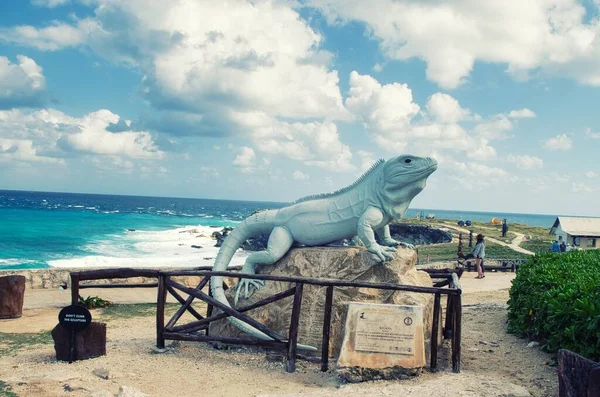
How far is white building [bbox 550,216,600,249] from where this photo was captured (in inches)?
1037

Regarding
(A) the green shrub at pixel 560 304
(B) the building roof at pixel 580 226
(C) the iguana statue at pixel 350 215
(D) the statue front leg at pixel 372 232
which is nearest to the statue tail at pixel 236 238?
(C) the iguana statue at pixel 350 215

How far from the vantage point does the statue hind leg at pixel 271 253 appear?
7773 mm

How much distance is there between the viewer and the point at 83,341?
277 inches

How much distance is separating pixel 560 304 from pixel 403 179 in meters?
2.65

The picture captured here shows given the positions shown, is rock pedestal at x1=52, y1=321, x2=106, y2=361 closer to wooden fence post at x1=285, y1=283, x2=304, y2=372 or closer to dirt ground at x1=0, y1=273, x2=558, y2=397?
dirt ground at x1=0, y1=273, x2=558, y2=397

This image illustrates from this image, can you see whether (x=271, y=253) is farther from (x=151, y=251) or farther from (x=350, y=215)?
(x=151, y=251)

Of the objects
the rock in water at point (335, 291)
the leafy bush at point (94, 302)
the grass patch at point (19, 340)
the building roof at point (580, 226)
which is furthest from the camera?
the building roof at point (580, 226)

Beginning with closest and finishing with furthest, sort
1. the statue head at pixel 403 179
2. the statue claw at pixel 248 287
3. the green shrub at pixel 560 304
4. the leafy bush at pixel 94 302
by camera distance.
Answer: the green shrub at pixel 560 304 < the statue head at pixel 403 179 < the statue claw at pixel 248 287 < the leafy bush at pixel 94 302

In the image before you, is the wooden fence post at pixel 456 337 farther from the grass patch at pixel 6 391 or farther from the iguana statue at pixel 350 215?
the grass patch at pixel 6 391

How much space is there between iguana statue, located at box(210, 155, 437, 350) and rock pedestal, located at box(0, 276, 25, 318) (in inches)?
201

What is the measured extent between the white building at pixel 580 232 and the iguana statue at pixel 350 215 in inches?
Answer: 890

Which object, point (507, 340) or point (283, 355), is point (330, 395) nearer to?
point (283, 355)

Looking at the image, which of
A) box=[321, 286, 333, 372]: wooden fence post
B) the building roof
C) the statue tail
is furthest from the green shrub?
the building roof

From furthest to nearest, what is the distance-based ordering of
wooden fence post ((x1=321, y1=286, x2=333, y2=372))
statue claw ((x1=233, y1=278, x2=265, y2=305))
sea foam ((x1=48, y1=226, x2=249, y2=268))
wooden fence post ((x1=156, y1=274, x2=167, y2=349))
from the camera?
sea foam ((x1=48, y1=226, x2=249, y2=268)), statue claw ((x1=233, y1=278, x2=265, y2=305)), wooden fence post ((x1=156, y1=274, x2=167, y2=349)), wooden fence post ((x1=321, y1=286, x2=333, y2=372))
